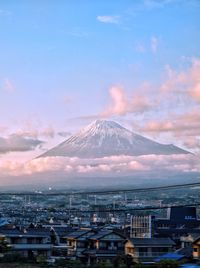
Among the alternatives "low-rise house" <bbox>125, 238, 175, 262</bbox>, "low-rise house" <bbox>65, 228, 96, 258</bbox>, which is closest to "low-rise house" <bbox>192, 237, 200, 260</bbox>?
"low-rise house" <bbox>125, 238, 175, 262</bbox>

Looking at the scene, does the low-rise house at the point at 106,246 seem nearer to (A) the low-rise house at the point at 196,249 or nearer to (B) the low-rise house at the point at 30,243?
(B) the low-rise house at the point at 30,243

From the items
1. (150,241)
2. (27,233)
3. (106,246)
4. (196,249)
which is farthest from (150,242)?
(27,233)

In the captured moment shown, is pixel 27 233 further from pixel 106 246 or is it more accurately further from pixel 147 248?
pixel 147 248

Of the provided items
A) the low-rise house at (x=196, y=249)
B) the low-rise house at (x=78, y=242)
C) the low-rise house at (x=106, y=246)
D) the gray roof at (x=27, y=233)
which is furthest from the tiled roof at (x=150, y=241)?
the gray roof at (x=27, y=233)

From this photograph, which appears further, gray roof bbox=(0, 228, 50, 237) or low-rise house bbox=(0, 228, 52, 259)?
gray roof bbox=(0, 228, 50, 237)

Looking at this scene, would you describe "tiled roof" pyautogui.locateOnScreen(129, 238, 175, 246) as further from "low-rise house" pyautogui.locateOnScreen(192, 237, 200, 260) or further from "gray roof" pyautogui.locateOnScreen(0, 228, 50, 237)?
"gray roof" pyautogui.locateOnScreen(0, 228, 50, 237)

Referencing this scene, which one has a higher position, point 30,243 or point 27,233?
point 27,233

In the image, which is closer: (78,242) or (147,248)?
(147,248)

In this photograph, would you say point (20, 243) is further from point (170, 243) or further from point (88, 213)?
point (88, 213)

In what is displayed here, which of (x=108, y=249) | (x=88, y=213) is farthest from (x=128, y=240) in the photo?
(x=88, y=213)
